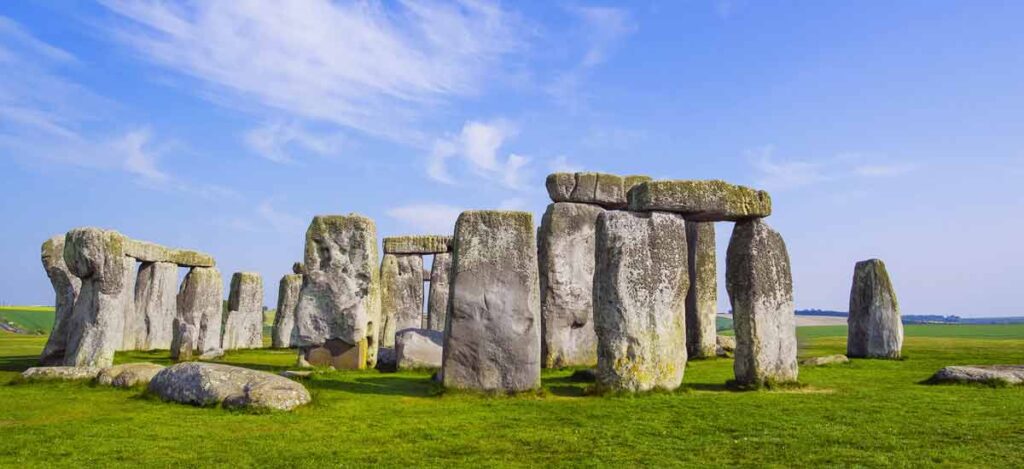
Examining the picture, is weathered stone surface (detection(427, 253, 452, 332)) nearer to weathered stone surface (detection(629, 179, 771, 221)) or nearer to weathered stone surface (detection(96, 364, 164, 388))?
weathered stone surface (detection(96, 364, 164, 388))

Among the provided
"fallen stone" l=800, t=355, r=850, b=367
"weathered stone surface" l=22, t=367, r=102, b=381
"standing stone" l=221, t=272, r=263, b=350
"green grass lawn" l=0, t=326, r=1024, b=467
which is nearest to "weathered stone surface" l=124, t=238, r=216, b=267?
"standing stone" l=221, t=272, r=263, b=350

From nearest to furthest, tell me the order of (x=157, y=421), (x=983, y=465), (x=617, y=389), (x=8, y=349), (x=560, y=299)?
(x=983, y=465) < (x=157, y=421) < (x=617, y=389) < (x=560, y=299) < (x=8, y=349)

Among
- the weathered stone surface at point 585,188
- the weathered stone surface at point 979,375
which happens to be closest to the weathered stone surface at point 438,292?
the weathered stone surface at point 585,188

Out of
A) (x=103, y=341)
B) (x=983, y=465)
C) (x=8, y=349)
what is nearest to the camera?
(x=983, y=465)

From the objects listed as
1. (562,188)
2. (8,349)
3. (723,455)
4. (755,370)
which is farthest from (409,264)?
(723,455)

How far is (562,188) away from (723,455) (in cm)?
1119

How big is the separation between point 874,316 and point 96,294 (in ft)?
54.8

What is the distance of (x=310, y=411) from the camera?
32.4ft

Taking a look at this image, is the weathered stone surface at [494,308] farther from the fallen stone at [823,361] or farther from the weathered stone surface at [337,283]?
the fallen stone at [823,361]

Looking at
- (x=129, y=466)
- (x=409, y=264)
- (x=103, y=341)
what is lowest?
(x=129, y=466)

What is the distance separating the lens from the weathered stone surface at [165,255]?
21.5 m

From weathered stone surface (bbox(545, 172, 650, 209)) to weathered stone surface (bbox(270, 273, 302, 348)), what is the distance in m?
12.1

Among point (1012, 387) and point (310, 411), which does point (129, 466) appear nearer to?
point (310, 411)

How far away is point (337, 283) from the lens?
16391 millimetres
